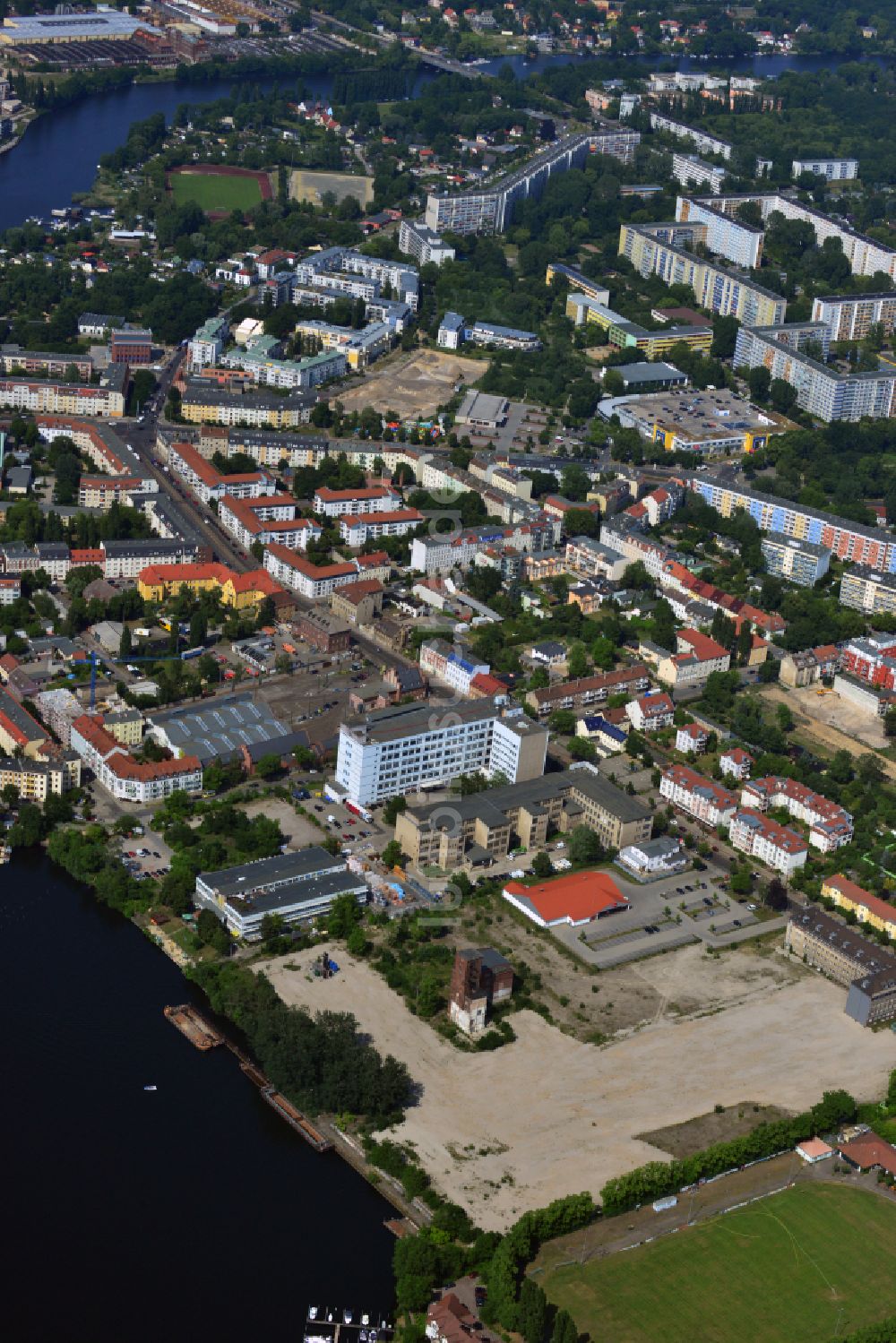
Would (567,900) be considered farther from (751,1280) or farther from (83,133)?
(83,133)

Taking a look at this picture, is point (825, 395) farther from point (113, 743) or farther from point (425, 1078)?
point (425, 1078)

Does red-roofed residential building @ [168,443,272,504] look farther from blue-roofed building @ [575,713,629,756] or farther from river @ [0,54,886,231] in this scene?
river @ [0,54,886,231]

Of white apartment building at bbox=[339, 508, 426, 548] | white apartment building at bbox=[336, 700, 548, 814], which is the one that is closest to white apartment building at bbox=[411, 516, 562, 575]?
white apartment building at bbox=[339, 508, 426, 548]

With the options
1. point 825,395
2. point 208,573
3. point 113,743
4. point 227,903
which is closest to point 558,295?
point 825,395

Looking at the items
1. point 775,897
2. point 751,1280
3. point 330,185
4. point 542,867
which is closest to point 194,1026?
point 542,867

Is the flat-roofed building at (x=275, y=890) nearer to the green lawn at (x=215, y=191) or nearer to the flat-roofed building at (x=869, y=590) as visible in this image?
the flat-roofed building at (x=869, y=590)

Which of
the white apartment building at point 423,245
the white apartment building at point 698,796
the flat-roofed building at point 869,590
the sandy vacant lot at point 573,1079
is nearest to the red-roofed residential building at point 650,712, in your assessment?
the white apartment building at point 698,796
